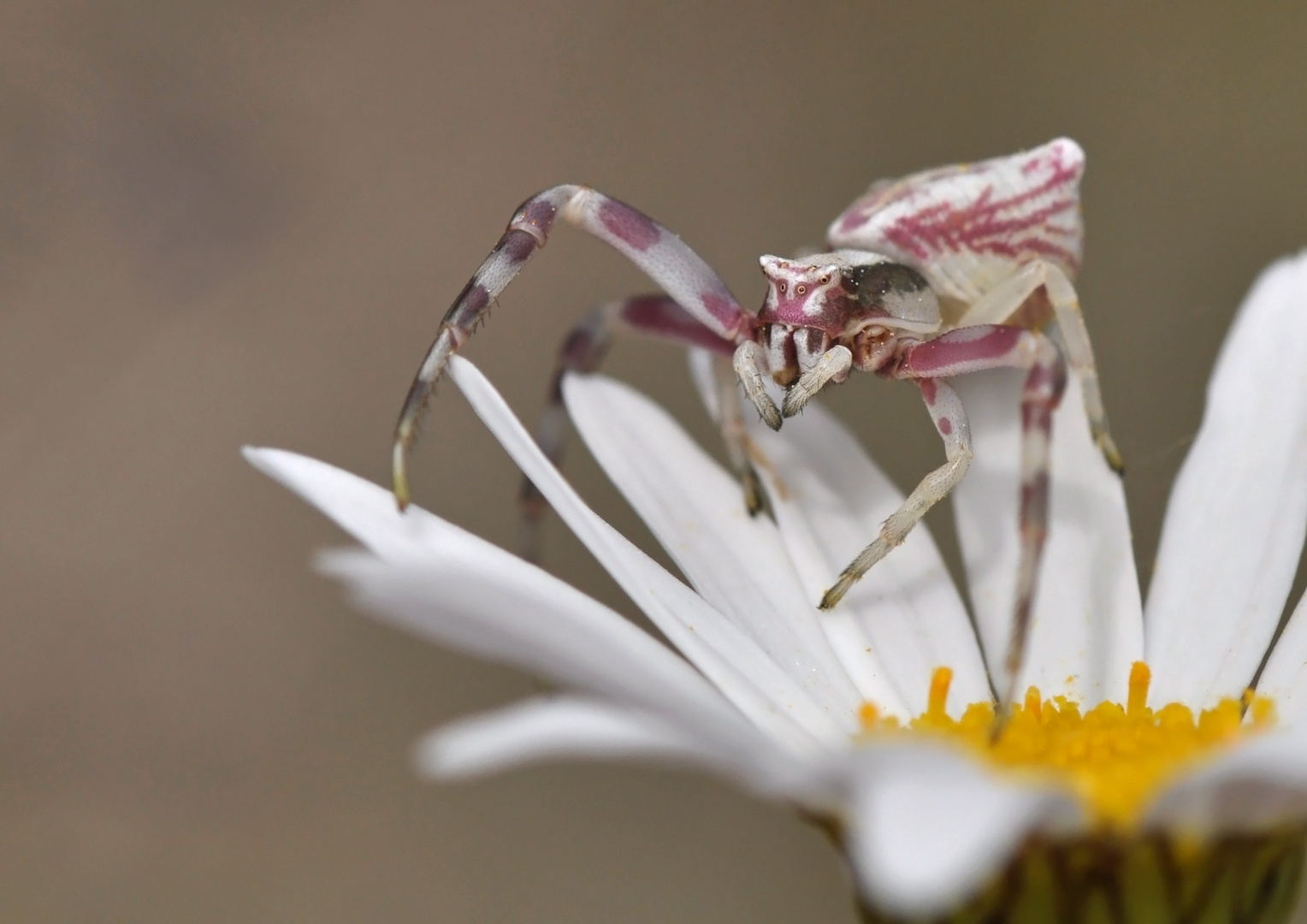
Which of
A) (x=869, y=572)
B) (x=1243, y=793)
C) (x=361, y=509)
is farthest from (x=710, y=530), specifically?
(x=1243, y=793)

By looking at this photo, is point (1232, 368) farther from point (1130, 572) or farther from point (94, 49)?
point (94, 49)

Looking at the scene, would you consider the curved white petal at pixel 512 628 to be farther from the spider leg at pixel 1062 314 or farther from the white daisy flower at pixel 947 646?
the spider leg at pixel 1062 314

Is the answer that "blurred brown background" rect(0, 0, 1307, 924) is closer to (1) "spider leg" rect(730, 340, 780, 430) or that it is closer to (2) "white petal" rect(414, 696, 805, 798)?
(1) "spider leg" rect(730, 340, 780, 430)

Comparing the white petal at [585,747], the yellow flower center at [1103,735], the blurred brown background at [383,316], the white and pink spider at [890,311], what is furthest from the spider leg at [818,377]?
the blurred brown background at [383,316]

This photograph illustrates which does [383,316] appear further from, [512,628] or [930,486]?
[512,628]

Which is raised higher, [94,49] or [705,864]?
[94,49]

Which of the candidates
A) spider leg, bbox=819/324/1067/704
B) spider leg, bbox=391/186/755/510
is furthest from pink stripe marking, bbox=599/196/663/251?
spider leg, bbox=819/324/1067/704

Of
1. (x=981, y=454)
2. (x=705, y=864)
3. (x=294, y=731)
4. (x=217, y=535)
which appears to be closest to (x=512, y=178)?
(x=217, y=535)
